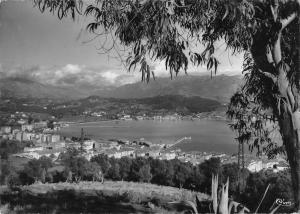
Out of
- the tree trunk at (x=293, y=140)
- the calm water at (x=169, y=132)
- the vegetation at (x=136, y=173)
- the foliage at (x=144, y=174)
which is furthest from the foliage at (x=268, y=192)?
the calm water at (x=169, y=132)

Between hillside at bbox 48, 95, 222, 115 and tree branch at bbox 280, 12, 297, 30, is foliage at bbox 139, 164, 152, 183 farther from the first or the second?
hillside at bbox 48, 95, 222, 115

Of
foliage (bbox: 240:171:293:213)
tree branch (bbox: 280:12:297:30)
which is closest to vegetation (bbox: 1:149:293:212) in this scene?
foliage (bbox: 240:171:293:213)

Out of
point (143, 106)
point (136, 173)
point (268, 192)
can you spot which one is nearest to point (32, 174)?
point (136, 173)

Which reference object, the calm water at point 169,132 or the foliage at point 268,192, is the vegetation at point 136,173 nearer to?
the foliage at point 268,192

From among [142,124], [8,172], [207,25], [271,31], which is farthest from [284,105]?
[142,124]

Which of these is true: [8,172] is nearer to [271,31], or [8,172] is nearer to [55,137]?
[271,31]

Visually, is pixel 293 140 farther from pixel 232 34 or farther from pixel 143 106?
pixel 143 106
